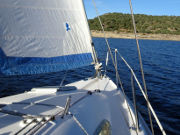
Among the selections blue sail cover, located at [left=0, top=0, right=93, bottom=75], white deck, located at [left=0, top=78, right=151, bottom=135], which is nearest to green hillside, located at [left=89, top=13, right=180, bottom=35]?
blue sail cover, located at [left=0, top=0, right=93, bottom=75]

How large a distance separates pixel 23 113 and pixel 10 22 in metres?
1.97

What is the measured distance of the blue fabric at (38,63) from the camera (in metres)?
3.35

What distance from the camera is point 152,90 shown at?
28.5 feet

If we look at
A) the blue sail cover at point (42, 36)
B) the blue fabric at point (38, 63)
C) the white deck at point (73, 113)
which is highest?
the blue sail cover at point (42, 36)

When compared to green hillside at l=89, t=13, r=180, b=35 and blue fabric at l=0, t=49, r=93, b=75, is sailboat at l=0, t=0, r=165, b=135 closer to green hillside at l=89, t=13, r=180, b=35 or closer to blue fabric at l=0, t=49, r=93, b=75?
blue fabric at l=0, t=49, r=93, b=75

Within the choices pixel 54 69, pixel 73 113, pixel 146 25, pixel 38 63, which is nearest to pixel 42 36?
pixel 38 63

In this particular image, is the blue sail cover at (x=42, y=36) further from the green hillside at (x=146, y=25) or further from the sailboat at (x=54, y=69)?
the green hillside at (x=146, y=25)

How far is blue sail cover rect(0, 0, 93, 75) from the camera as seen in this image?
3326 mm

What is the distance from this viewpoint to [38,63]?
145 inches

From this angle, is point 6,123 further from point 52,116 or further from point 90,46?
point 90,46

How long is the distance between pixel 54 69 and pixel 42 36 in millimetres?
818

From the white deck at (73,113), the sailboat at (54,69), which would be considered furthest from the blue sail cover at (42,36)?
the white deck at (73,113)

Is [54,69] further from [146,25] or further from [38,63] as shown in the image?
[146,25]

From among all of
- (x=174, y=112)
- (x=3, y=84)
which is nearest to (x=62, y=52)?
(x=174, y=112)
